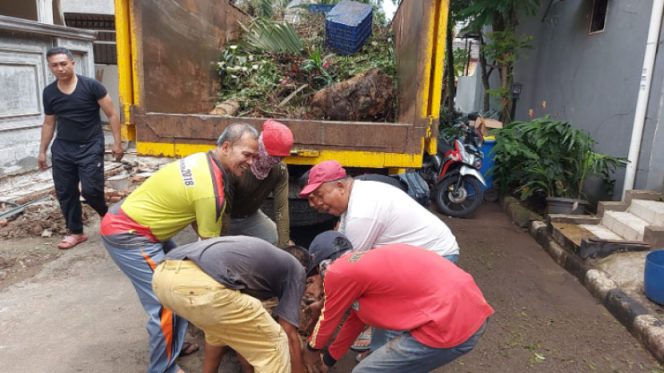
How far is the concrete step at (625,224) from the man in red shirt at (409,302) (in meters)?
2.95

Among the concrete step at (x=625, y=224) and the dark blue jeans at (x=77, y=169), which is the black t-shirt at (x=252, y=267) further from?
the concrete step at (x=625, y=224)

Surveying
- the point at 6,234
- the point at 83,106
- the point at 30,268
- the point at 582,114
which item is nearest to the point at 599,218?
the point at 582,114

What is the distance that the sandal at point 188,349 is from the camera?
2826 millimetres

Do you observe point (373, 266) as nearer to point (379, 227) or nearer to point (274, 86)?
point (379, 227)

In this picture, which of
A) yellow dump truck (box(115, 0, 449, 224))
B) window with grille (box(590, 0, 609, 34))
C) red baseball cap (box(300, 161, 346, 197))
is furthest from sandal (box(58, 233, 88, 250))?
window with grille (box(590, 0, 609, 34))

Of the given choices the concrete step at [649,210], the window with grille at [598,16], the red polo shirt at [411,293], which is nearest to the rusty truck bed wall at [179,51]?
the red polo shirt at [411,293]

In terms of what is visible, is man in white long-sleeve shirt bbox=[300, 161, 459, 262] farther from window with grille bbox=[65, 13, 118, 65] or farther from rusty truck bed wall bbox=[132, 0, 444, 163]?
window with grille bbox=[65, 13, 118, 65]

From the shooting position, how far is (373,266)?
1811mm

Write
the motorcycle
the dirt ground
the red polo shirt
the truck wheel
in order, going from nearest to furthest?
the red polo shirt
the dirt ground
the truck wheel
the motorcycle

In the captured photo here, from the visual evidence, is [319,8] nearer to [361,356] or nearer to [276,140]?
[276,140]

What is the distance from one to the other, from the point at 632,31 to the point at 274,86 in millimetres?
3964

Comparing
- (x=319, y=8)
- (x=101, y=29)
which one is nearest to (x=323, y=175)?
(x=319, y=8)

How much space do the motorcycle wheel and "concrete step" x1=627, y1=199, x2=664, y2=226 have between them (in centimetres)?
164

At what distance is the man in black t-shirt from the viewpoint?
3.95 m
